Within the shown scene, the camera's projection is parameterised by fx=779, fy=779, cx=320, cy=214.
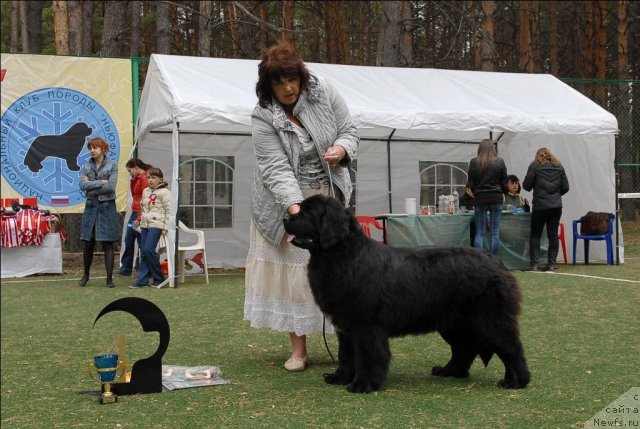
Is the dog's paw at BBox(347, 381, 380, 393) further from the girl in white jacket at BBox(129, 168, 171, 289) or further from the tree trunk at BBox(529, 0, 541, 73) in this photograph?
the tree trunk at BBox(529, 0, 541, 73)

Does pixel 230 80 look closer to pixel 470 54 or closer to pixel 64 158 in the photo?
pixel 64 158

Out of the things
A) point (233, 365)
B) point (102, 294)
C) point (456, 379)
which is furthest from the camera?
point (102, 294)

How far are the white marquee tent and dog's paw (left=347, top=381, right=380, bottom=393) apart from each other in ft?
20.9

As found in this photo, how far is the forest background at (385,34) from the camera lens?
16.6 metres

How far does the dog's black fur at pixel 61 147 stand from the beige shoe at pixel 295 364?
8274 mm

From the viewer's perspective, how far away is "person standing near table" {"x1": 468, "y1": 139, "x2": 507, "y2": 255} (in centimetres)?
1141

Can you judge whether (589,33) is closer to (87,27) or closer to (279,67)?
(87,27)

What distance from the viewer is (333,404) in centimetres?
404

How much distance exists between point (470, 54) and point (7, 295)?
80.3ft

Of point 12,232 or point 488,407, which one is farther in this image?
point 12,232

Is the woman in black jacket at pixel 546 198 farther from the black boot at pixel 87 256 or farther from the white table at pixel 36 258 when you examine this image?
the white table at pixel 36 258

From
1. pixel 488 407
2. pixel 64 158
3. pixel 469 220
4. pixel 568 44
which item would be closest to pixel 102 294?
pixel 64 158

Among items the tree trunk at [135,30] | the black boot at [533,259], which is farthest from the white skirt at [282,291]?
the tree trunk at [135,30]

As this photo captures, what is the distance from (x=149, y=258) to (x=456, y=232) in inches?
189
